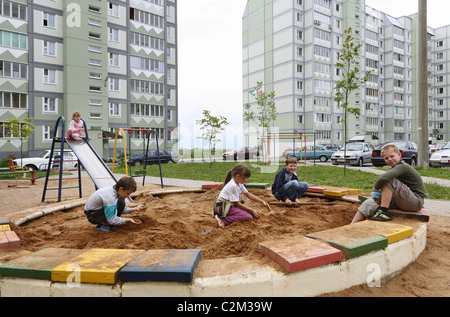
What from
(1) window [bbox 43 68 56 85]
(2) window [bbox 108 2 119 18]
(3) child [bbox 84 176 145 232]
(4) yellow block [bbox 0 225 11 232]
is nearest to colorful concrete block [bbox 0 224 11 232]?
(4) yellow block [bbox 0 225 11 232]

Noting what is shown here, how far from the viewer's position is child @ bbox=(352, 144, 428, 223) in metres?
3.90

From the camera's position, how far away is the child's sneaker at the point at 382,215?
3814mm

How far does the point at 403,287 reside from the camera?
8.55ft

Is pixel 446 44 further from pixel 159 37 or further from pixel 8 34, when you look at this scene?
pixel 8 34

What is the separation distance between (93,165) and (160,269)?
6.55 metres

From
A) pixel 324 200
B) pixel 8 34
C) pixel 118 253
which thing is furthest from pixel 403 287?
pixel 8 34

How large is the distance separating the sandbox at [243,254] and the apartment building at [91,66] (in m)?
20.3

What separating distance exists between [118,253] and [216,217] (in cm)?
217

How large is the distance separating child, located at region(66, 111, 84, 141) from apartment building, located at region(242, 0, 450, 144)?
31.6m

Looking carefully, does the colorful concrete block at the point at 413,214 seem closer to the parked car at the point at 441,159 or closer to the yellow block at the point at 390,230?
the yellow block at the point at 390,230

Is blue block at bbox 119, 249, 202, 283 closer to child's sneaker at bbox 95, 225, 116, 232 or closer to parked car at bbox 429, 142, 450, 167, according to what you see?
child's sneaker at bbox 95, 225, 116, 232

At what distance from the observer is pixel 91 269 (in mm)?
2184

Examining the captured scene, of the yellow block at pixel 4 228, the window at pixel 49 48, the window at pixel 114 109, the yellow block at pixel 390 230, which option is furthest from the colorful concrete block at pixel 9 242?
the window at pixel 114 109

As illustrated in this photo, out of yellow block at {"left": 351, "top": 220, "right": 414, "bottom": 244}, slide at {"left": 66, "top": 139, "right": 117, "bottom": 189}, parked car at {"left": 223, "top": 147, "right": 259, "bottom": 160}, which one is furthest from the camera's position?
parked car at {"left": 223, "top": 147, "right": 259, "bottom": 160}
